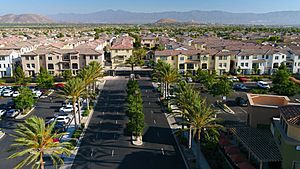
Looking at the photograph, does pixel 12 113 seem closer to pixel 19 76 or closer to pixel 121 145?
pixel 121 145

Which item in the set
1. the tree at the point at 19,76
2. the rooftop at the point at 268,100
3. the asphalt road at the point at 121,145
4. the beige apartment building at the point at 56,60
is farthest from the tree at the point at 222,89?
the tree at the point at 19,76

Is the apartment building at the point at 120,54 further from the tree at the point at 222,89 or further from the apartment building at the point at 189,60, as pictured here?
the tree at the point at 222,89

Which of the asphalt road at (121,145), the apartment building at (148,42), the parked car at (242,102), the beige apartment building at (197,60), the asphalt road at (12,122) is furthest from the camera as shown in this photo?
the apartment building at (148,42)

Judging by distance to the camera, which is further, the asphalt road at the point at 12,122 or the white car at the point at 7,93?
the white car at the point at 7,93

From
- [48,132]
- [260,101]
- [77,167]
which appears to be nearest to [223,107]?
[260,101]

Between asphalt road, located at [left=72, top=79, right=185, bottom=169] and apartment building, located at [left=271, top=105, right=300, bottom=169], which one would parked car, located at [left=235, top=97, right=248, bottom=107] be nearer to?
asphalt road, located at [left=72, top=79, right=185, bottom=169]

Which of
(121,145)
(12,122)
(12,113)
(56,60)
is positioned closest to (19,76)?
(56,60)
